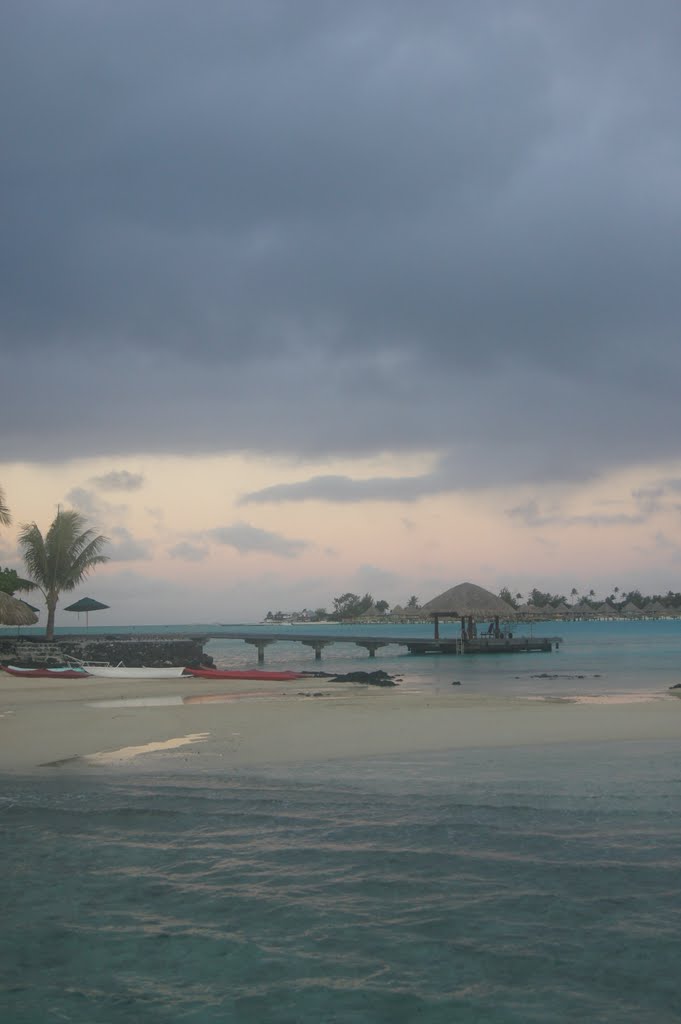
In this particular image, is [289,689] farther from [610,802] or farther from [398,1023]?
[398,1023]

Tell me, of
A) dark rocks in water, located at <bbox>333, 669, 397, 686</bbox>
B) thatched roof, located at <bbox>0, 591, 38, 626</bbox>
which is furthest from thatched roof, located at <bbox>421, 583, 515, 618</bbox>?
thatched roof, located at <bbox>0, 591, 38, 626</bbox>

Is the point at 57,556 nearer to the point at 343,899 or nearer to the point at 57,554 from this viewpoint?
the point at 57,554

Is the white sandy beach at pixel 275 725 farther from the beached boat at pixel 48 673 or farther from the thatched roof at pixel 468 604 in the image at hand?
the thatched roof at pixel 468 604

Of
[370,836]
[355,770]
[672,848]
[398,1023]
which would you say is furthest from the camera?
[355,770]

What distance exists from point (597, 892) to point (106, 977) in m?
3.66

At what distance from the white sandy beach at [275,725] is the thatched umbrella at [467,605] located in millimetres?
32544

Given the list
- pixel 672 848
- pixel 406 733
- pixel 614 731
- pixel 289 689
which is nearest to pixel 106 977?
pixel 672 848

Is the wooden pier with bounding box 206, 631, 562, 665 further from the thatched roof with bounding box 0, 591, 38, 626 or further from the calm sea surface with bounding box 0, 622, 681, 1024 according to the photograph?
the calm sea surface with bounding box 0, 622, 681, 1024

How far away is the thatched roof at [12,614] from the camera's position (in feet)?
116

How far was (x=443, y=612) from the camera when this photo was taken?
192ft

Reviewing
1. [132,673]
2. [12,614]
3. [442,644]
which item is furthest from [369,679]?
[442,644]

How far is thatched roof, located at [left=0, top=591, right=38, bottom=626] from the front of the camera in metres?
35.5

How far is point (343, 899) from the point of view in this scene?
6.39 metres

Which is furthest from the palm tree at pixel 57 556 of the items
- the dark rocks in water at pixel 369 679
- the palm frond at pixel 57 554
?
the dark rocks in water at pixel 369 679
